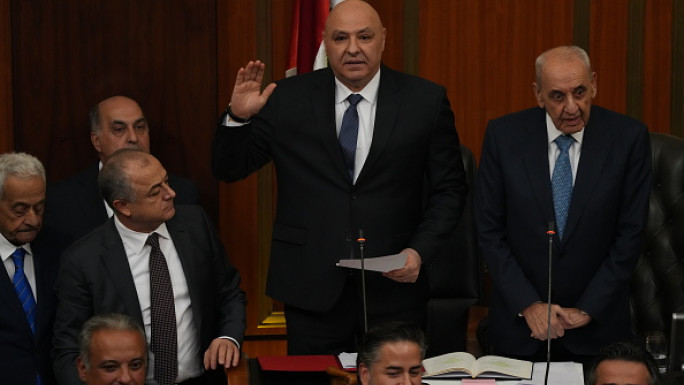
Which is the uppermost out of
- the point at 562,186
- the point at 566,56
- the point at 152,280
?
the point at 566,56

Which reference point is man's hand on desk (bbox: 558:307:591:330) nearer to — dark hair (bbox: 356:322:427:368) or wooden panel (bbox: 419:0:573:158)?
dark hair (bbox: 356:322:427:368)

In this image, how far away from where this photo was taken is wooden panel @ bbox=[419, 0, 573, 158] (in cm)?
493

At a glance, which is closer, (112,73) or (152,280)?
(152,280)

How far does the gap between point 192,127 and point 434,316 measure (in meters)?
1.19

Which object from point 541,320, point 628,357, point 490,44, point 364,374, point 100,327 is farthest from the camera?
point 490,44

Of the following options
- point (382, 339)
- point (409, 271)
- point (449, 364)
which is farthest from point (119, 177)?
point (449, 364)

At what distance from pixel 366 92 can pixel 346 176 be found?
277 millimetres

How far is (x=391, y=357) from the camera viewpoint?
2.87 meters

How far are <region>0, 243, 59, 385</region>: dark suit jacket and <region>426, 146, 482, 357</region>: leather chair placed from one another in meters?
1.35

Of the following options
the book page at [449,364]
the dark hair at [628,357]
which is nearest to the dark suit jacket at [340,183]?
the book page at [449,364]

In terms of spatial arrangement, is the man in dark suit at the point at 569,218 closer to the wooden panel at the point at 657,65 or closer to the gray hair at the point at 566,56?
the gray hair at the point at 566,56

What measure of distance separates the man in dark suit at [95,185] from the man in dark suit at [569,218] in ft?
4.18

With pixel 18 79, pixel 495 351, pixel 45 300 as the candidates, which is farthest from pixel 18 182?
pixel 495 351

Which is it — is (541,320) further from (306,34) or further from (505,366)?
(306,34)
